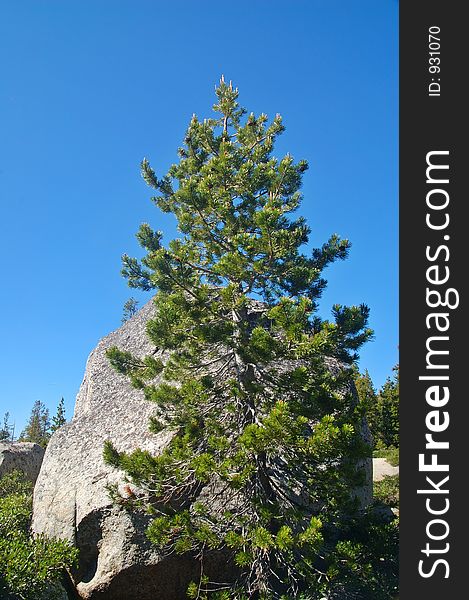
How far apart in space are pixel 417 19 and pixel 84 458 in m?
11.3

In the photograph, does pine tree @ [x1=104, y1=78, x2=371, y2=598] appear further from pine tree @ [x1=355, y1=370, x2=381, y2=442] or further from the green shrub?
pine tree @ [x1=355, y1=370, x2=381, y2=442]

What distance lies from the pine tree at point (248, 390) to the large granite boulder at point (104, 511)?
0.63 metres

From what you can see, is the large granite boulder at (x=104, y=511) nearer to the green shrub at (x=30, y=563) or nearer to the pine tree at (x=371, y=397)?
the green shrub at (x=30, y=563)

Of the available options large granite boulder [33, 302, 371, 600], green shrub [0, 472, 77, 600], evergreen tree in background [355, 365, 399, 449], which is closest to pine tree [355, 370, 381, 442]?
evergreen tree in background [355, 365, 399, 449]

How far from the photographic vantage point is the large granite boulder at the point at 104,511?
9.45 m

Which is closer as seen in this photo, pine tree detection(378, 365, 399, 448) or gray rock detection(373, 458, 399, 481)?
gray rock detection(373, 458, 399, 481)

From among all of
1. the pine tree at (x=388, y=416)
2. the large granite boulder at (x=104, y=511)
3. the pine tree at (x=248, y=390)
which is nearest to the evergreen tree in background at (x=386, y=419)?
the pine tree at (x=388, y=416)

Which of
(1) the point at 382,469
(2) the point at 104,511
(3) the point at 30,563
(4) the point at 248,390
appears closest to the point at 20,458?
(2) the point at 104,511

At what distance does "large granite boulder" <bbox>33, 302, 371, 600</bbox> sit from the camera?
945cm

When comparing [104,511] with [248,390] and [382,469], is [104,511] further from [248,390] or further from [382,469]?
[382,469]

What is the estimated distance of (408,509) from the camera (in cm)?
436

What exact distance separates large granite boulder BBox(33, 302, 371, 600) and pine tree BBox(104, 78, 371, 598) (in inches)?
24.6

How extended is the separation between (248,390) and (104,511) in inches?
176

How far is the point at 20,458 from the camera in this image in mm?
19969
